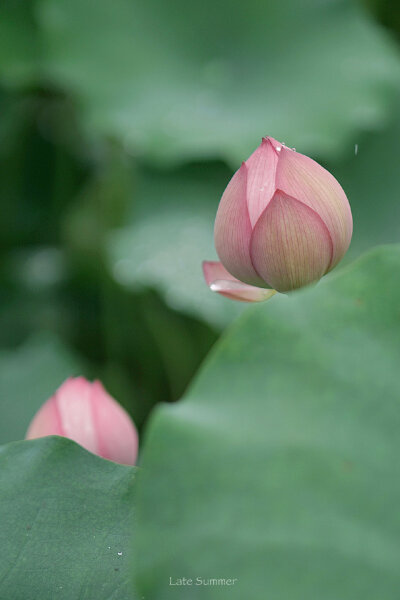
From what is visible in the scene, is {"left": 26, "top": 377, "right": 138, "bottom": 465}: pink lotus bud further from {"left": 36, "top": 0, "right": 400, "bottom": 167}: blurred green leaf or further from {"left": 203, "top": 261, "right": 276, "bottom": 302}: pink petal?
{"left": 36, "top": 0, "right": 400, "bottom": 167}: blurred green leaf

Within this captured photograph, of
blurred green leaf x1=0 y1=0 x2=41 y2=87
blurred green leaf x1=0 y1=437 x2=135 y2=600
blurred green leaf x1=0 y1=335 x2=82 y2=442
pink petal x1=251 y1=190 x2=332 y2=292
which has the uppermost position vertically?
pink petal x1=251 y1=190 x2=332 y2=292

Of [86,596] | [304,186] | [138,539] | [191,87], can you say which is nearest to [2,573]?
[86,596]

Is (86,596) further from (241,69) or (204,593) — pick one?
(241,69)

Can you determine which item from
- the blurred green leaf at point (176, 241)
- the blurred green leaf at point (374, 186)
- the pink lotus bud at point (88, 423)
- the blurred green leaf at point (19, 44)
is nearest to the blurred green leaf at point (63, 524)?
the pink lotus bud at point (88, 423)

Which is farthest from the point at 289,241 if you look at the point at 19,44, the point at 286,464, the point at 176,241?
the point at 19,44

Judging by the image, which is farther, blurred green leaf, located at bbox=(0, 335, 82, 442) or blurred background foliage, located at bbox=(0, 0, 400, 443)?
blurred background foliage, located at bbox=(0, 0, 400, 443)

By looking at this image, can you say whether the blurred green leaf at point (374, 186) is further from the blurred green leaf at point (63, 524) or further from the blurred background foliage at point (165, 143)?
the blurred green leaf at point (63, 524)

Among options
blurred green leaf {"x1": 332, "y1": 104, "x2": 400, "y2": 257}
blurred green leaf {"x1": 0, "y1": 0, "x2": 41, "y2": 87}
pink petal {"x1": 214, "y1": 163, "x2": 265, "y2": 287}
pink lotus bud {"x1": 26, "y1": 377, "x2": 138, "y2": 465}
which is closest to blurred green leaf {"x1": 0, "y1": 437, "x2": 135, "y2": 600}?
pink lotus bud {"x1": 26, "y1": 377, "x2": 138, "y2": 465}
